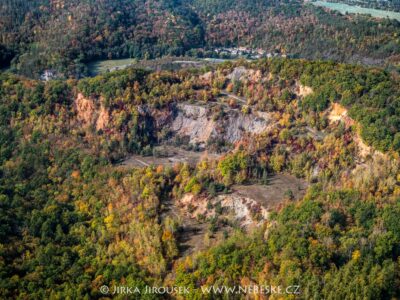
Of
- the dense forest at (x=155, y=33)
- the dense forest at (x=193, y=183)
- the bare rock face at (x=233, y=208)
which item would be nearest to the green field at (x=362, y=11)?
the dense forest at (x=155, y=33)

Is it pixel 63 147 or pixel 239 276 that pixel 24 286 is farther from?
pixel 63 147

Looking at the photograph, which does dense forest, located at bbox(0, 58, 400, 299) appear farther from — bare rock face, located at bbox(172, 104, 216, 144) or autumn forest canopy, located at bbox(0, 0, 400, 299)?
bare rock face, located at bbox(172, 104, 216, 144)

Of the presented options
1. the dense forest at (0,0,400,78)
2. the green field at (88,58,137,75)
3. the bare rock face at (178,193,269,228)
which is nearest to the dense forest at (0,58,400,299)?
the bare rock face at (178,193,269,228)

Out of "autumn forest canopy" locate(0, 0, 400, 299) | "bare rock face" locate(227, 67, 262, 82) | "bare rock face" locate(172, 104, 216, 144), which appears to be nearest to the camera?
"autumn forest canopy" locate(0, 0, 400, 299)

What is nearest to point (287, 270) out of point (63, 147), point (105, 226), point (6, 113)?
point (105, 226)

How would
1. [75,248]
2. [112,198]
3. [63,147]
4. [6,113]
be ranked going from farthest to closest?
[6,113] → [63,147] → [112,198] → [75,248]

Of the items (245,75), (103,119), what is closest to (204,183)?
(103,119)
